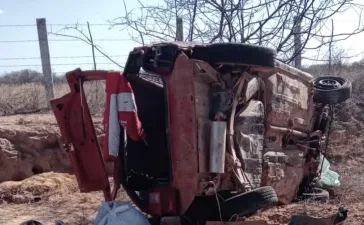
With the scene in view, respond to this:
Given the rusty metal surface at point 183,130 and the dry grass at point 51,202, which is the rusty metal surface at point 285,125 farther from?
the dry grass at point 51,202

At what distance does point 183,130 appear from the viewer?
12.4 ft

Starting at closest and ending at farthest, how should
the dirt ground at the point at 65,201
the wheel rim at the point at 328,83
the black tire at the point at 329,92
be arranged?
the dirt ground at the point at 65,201 < the black tire at the point at 329,92 < the wheel rim at the point at 328,83

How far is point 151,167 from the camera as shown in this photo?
14.1ft

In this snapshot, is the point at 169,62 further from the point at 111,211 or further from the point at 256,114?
the point at 111,211

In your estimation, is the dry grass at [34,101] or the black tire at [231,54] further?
the dry grass at [34,101]

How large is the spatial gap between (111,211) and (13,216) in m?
2.59

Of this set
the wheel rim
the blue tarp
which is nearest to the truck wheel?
the blue tarp

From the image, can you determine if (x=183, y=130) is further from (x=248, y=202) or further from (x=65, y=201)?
(x=65, y=201)

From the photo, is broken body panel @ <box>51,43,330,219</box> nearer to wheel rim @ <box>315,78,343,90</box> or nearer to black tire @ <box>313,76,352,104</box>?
black tire @ <box>313,76,352,104</box>

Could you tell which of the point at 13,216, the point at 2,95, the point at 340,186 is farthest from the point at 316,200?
the point at 2,95

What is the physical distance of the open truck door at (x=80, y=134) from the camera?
416 centimetres

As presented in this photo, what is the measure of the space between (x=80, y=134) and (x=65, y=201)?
2.64 meters

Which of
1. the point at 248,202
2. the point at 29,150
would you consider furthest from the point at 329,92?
the point at 29,150

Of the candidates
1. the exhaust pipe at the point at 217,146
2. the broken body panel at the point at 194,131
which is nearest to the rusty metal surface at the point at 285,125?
the broken body panel at the point at 194,131
